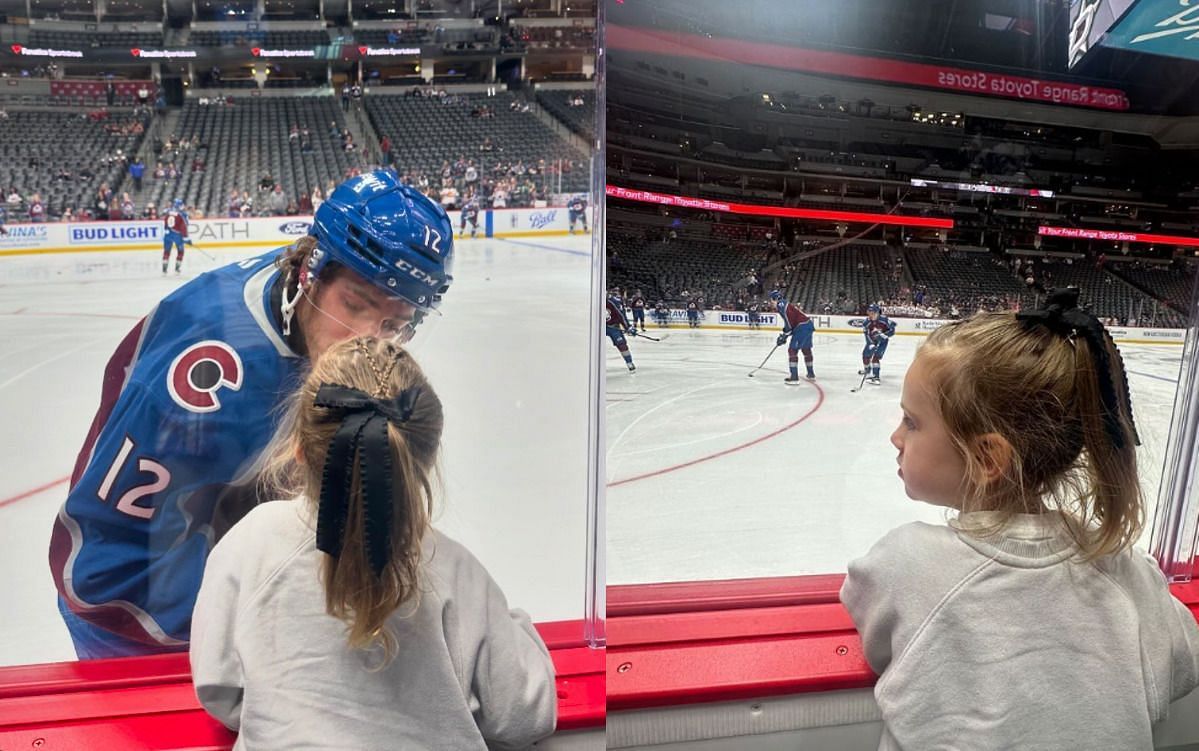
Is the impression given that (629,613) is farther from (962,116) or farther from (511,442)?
(962,116)

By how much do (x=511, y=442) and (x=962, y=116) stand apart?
63 cm

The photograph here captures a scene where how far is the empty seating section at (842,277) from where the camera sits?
84cm

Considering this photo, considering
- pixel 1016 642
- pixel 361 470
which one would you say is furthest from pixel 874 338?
pixel 361 470

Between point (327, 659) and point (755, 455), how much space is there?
28.1 inches

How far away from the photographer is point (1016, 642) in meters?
0.70

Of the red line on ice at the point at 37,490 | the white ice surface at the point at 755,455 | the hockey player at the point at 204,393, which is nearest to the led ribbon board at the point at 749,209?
the white ice surface at the point at 755,455

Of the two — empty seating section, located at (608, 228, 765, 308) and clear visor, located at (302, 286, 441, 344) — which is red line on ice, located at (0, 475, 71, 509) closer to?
clear visor, located at (302, 286, 441, 344)

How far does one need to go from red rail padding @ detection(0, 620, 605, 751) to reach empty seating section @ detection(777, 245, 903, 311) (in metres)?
0.43

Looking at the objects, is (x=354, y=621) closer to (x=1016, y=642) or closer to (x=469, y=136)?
(x=469, y=136)

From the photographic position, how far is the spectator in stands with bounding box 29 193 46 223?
25.8 inches

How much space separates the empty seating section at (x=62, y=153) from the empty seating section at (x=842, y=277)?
642 mm

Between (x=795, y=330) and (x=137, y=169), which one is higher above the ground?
(x=137, y=169)

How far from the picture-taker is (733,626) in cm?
87

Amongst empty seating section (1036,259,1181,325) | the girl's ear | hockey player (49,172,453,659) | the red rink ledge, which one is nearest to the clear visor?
hockey player (49,172,453,659)
